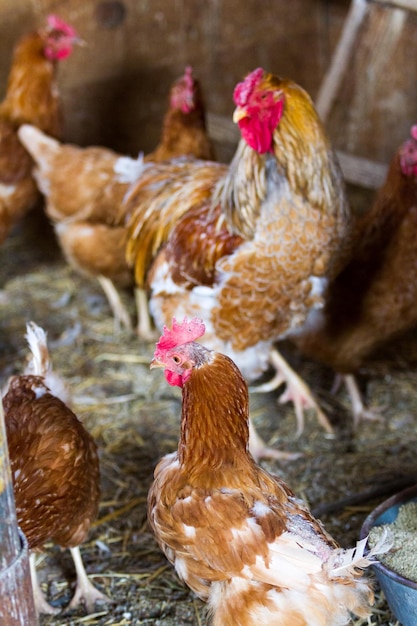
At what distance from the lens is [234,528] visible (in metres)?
2.40

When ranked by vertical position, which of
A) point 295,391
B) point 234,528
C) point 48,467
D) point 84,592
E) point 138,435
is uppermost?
point 234,528

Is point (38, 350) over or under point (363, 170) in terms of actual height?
under

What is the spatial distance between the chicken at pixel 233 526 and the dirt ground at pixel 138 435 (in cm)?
68

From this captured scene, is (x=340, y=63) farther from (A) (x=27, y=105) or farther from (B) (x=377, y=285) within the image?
(A) (x=27, y=105)

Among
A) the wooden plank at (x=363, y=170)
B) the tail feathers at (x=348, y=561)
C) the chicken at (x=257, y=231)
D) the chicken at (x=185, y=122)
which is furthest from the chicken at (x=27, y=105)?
the tail feathers at (x=348, y=561)

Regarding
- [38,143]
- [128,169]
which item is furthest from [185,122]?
[38,143]

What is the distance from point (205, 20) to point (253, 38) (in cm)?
48

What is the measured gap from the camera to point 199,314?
370 centimetres

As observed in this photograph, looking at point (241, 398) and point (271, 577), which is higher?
point (241, 398)

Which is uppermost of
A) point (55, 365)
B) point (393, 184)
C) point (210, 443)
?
point (393, 184)

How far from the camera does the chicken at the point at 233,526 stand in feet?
7.61

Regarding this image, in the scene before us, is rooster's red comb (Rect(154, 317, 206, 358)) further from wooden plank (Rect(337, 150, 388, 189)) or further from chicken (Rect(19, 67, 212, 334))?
wooden plank (Rect(337, 150, 388, 189))

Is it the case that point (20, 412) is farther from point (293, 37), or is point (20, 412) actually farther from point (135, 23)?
point (293, 37)

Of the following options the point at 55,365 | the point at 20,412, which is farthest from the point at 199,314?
the point at 55,365
